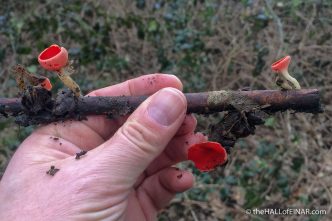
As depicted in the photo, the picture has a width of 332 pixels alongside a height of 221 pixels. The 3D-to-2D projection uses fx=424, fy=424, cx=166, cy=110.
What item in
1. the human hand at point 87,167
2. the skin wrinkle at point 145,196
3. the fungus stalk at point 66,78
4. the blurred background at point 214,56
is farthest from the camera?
the blurred background at point 214,56

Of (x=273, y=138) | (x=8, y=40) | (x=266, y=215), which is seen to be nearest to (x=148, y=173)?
(x=266, y=215)

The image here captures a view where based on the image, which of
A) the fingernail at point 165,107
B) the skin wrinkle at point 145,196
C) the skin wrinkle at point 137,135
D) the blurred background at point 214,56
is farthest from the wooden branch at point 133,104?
the blurred background at point 214,56

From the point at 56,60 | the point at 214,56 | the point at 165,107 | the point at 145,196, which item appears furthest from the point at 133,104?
the point at 214,56

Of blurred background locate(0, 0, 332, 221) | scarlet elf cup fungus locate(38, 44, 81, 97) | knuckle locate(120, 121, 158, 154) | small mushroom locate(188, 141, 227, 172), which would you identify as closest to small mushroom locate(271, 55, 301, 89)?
small mushroom locate(188, 141, 227, 172)

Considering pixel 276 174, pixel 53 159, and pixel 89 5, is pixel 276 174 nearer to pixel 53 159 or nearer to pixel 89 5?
pixel 53 159

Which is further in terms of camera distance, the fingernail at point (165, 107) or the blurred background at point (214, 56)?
the blurred background at point (214, 56)

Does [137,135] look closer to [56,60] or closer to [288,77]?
[56,60]

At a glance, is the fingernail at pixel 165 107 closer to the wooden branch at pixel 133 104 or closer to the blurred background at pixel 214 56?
the wooden branch at pixel 133 104
